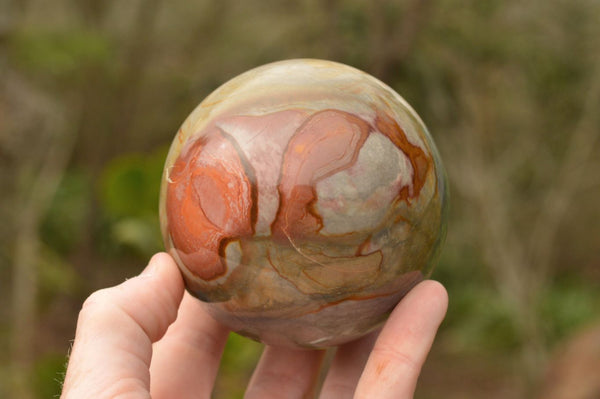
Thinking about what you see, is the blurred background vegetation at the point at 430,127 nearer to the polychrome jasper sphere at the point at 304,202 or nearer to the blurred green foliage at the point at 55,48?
the blurred green foliage at the point at 55,48

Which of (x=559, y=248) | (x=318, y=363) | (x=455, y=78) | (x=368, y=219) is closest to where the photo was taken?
(x=368, y=219)

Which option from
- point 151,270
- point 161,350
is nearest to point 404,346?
point 151,270

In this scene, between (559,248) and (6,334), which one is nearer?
(6,334)

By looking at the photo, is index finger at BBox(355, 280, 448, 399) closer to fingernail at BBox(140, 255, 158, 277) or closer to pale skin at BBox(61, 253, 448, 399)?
pale skin at BBox(61, 253, 448, 399)

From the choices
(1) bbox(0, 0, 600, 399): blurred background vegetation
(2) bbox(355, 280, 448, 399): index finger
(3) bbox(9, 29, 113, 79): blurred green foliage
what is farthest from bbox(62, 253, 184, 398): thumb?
(3) bbox(9, 29, 113, 79): blurred green foliage

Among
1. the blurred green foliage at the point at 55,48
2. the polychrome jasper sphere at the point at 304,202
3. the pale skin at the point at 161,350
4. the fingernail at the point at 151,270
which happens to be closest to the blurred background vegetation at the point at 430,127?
the blurred green foliage at the point at 55,48

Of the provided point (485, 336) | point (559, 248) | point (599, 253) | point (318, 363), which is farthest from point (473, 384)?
point (318, 363)

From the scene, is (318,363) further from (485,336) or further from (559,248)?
(559,248)
